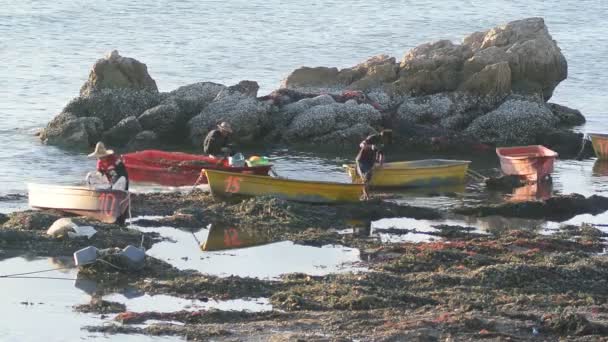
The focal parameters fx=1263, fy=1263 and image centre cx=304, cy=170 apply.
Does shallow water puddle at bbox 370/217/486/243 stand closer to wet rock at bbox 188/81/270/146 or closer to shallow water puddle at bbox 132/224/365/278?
shallow water puddle at bbox 132/224/365/278

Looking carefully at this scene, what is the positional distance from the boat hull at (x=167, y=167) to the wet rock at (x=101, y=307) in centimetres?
1082

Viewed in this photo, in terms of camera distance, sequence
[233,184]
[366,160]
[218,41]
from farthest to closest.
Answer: [218,41] < [366,160] < [233,184]

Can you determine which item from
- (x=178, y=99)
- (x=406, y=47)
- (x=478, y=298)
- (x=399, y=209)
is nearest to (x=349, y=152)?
(x=178, y=99)

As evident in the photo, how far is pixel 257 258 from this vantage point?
23188mm

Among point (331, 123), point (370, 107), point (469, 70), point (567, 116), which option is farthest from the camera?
point (567, 116)

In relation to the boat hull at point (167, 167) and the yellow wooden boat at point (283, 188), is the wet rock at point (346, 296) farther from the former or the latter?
the boat hull at point (167, 167)

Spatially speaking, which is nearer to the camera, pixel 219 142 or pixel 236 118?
pixel 219 142

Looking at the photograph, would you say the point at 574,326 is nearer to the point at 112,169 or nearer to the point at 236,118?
the point at 112,169

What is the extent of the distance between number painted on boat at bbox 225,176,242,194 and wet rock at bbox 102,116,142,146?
980 centimetres

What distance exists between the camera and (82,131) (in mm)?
37000

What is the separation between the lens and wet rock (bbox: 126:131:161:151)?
36562 mm

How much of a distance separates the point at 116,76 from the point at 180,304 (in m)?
21.5

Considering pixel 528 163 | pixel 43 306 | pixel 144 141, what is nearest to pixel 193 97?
pixel 144 141

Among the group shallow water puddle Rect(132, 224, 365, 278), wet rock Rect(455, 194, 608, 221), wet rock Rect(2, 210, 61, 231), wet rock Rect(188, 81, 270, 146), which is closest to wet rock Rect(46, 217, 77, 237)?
wet rock Rect(2, 210, 61, 231)
